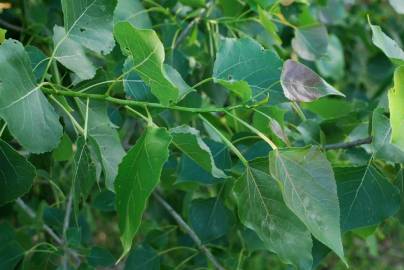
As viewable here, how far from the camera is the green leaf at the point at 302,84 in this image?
0.79 metres

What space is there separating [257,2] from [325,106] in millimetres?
232

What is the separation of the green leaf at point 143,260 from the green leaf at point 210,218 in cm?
10

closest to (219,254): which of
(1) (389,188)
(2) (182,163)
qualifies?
(2) (182,163)

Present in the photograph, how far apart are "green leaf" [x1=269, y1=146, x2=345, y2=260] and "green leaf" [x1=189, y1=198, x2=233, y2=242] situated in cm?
35

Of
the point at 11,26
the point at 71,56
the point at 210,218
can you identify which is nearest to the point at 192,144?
the point at 71,56

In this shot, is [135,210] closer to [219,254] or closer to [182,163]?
[182,163]

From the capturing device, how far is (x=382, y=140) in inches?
34.2

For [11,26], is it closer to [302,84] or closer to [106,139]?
[106,139]

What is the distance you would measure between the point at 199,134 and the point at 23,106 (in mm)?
344

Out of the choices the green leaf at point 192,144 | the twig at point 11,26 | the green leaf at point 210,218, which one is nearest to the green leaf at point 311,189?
the green leaf at point 192,144

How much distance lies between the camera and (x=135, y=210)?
725mm

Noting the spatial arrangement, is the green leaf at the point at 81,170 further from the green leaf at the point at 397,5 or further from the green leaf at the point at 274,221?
the green leaf at the point at 397,5

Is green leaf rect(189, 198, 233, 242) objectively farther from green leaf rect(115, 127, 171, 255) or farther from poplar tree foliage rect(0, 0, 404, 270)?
green leaf rect(115, 127, 171, 255)

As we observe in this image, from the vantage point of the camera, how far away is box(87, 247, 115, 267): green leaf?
3.75ft
